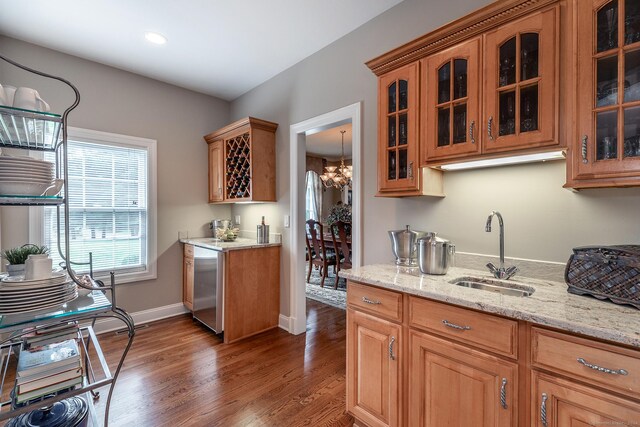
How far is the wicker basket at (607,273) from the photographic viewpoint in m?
1.12

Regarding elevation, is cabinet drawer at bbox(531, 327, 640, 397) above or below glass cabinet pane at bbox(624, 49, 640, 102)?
below

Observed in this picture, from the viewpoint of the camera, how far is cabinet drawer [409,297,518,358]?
117 cm

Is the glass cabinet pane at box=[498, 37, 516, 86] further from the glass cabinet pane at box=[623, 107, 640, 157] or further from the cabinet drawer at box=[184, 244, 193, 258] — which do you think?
the cabinet drawer at box=[184, 244, 193, 258]

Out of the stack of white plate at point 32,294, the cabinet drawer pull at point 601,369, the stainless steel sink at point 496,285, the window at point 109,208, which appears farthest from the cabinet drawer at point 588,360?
the window at point 109,208

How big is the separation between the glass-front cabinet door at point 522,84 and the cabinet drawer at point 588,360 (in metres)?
0.86

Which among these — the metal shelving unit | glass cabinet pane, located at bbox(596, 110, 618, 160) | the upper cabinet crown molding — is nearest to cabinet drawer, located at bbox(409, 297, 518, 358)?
glass cabinet pane, located at bbox(596, 110, 618, 160)

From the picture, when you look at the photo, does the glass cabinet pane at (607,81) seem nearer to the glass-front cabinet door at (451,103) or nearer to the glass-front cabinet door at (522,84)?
the glass-front cabinet door at (522,84)

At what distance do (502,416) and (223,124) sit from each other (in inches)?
169

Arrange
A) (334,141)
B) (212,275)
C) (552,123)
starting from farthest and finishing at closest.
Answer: (334,141) → (212,275) → (552,123)

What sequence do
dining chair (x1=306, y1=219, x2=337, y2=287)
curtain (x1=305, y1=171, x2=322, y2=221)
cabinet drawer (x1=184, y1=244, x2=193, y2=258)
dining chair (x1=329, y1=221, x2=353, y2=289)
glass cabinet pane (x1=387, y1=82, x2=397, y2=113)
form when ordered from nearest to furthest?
glass cabinet pane (x1=387, y1=82, x2=397, y2=113), cabinet drawer (x1=184, y1=244, x2=193, y2=258), dining chair (x1=329, y1=221, x2=353, y2=289), dining chair (x1=306, y1=219, x2=337, y2=287), curtain (x1=305, y1=171, x2=322, y2=221)

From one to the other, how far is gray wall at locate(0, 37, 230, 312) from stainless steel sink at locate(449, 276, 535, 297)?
133 inches

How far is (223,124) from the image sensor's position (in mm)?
4223

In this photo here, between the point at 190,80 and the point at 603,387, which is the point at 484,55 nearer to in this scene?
the point at 603,387

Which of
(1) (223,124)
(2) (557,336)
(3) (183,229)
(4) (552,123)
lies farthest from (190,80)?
(2) (557,336)
